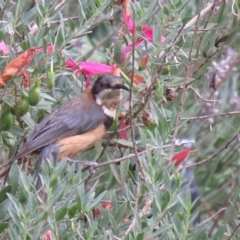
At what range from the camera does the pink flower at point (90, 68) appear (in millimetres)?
3250

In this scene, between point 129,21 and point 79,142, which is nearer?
point 129,21

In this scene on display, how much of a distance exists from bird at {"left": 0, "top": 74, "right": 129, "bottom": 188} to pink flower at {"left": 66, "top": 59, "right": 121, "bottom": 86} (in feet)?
0.32

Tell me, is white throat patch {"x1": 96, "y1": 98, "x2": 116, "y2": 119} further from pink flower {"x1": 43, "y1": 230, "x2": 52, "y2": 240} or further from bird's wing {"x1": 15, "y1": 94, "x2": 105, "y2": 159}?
pink flower {"x1": 43, "y1": 230, "x2": 52, "y2": 240}

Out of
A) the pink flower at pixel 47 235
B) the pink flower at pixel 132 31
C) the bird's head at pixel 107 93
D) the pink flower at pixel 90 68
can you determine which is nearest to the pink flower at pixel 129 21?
the pink flower at pixel 132 31

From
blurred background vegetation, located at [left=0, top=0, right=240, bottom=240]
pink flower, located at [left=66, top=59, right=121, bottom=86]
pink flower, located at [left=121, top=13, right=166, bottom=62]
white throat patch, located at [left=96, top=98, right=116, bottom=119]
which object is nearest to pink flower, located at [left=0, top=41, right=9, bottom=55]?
blurred background vegetation, located at [left=0, top=0, right=240, bottom=240]

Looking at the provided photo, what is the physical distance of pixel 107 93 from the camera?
383 centimetres

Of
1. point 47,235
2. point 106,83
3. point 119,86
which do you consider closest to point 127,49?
point 119,86

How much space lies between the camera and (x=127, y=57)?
3.26m

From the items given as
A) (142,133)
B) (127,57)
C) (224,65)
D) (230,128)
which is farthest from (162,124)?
(230,128)

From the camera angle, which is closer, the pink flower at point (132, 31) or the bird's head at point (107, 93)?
the pink flower at point (132, 31)

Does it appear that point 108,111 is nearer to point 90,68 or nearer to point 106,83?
point 106,83

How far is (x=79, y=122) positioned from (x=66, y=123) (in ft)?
0.42

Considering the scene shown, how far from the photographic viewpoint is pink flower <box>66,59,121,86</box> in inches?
128

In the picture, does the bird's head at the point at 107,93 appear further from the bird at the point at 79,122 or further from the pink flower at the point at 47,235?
the pink flower at the point at 47,235
